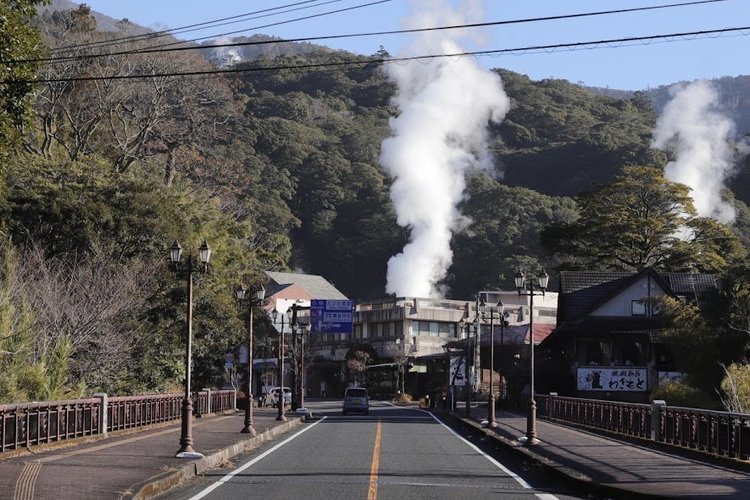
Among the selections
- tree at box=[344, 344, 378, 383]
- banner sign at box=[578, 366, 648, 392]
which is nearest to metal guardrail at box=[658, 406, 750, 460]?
banner sign at box=[578, 366, 648, 392]

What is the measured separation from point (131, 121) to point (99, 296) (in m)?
29.0

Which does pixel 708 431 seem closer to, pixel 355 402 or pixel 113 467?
pixel 113 467

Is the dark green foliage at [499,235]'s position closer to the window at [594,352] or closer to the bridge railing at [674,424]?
the window at [594,352]

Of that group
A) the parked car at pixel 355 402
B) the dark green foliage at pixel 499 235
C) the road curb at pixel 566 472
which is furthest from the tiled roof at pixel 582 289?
the dark green foliage at pixel 499 235

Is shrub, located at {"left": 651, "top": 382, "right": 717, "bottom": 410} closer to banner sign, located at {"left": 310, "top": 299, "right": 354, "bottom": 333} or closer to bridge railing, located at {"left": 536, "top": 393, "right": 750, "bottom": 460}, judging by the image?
bridge railing, located at {"left": 536, "top": 393, "right": 750, "bottom": 460}

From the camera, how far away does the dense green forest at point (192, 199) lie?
1518 inches

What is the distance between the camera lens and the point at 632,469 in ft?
68.4

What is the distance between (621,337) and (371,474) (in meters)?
40.6

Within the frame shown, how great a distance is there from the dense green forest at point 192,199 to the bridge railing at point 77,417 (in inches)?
54.1

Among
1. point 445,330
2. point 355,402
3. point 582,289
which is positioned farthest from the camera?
point 445,330

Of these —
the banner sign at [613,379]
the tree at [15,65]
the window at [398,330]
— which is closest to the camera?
the tree at [15,65]

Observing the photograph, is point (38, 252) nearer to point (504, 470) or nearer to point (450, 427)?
point (450, 427)

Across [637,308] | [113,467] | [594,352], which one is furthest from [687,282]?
[113,467]

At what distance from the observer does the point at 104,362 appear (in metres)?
39.2
